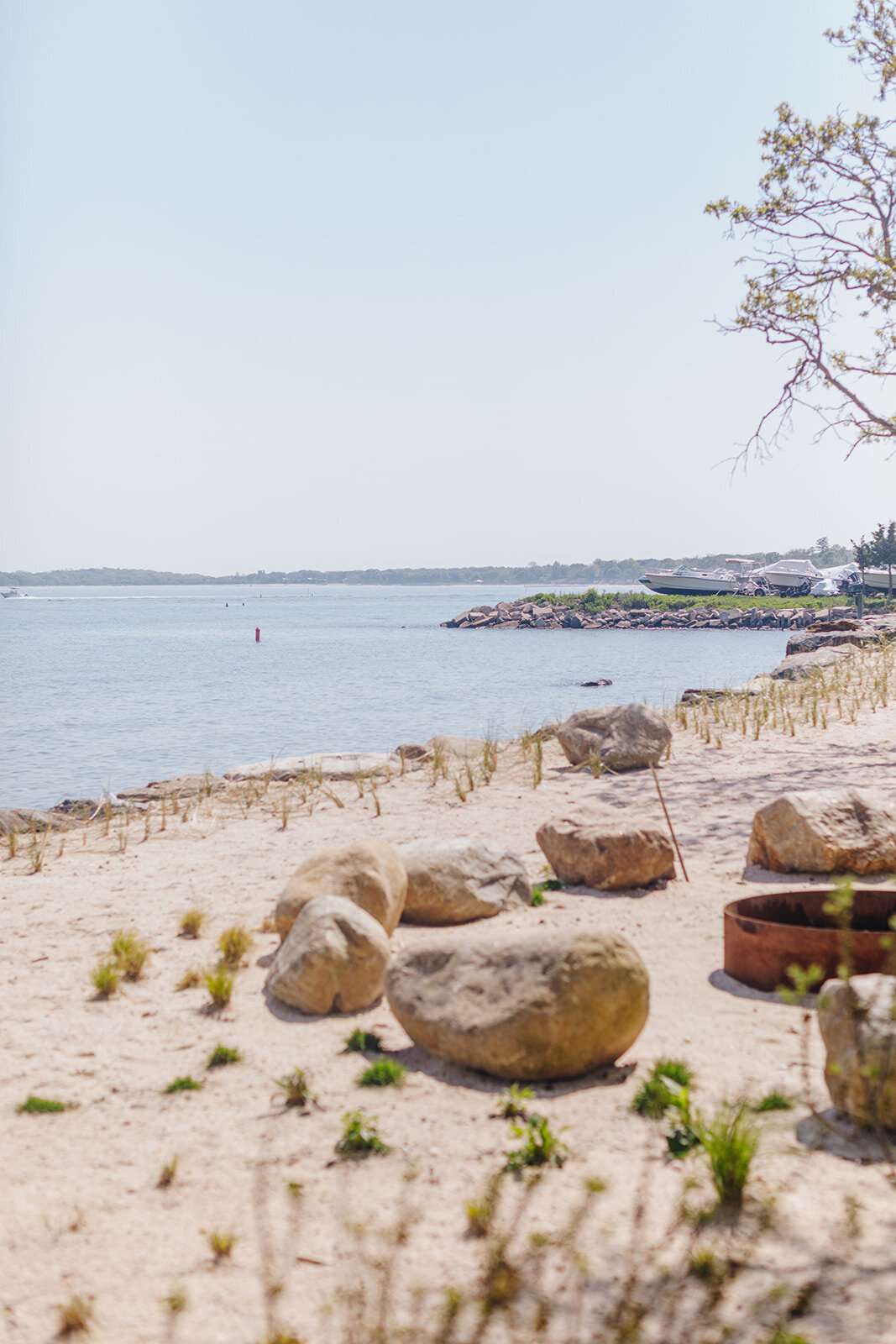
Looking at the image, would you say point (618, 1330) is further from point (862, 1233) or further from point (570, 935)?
point (570, 935)

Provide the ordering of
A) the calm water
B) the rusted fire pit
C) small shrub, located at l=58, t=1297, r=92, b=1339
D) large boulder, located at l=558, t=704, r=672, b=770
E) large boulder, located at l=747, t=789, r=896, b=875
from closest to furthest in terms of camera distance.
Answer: small shrub, located at l=58, t=1297, r=92, b=1339
the rusted fire pit
large boulder, located at l=747, t=789, r=896, b=875
large boulder, located at l=558, t=704, r=672, b=770
the calm water

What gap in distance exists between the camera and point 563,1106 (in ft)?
12.9

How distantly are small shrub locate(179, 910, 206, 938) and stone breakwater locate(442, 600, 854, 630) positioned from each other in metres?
55.0

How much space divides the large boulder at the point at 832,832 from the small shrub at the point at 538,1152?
3.70 meters

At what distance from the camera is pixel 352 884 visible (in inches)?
226

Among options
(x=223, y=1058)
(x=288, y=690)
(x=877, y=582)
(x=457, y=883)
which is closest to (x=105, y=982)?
(x=223, y=1058)

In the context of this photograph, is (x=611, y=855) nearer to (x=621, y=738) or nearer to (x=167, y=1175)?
(x=167, y=1175)

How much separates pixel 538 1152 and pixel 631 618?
6487 cm

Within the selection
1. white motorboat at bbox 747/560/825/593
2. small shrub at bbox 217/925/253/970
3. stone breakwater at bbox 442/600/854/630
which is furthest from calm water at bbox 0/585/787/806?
white motorboat at bbox 747/560/825/593

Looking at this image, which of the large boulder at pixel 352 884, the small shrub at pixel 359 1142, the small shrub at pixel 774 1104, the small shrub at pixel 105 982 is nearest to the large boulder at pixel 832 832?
the large boulder at pixel 352 884

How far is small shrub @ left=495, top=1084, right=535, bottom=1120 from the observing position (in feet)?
12.6

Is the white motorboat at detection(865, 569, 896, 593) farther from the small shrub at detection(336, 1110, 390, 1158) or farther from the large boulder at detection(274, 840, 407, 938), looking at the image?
the small shrub at detection(336, 1110, 390, 1158)

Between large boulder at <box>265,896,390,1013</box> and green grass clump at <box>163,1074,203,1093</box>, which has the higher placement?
large boulder at <box>265,896,390,1013</box>

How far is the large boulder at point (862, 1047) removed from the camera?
3150mm
